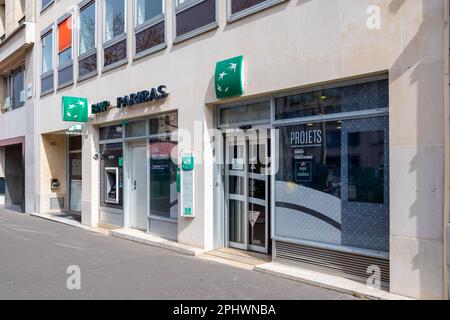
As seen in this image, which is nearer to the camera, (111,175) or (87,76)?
(111,175)

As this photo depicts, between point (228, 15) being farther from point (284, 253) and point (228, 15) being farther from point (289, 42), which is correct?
point (284, 253)

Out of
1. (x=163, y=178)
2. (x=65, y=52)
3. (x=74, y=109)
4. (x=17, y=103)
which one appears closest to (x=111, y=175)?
(x=74, y=109)

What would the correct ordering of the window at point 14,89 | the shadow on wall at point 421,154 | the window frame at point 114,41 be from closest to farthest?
the shadow on wall at point 421,154, the window frame at point 114,41, the window at point 14,89

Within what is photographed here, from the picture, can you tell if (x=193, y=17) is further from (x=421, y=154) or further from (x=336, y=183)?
(x=421, y=154)

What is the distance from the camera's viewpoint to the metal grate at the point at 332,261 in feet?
16.9

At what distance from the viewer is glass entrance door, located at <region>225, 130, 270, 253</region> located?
271 inches

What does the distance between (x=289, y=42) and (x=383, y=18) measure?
1402mm

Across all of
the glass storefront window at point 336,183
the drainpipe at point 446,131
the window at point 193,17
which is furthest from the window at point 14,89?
the drainpipe at point 446,131

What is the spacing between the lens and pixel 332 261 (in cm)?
561

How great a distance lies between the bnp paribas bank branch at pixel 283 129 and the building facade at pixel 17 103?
4.93 m

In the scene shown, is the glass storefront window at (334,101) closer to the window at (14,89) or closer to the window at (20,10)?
the window at (14,89)

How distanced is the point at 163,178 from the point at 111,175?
7.71ft
